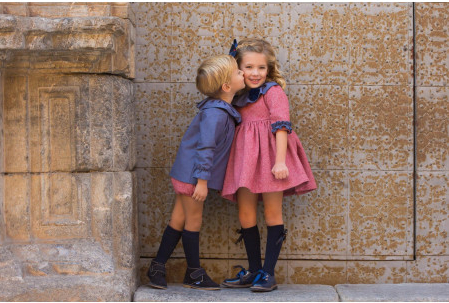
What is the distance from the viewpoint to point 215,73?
125 inches

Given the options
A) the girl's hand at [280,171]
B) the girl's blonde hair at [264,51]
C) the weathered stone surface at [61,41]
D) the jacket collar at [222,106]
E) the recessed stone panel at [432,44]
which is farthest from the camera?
the recessed stone panel at [432,44]

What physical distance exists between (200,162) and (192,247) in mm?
536

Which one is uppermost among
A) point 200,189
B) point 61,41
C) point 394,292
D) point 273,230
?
point 61,41

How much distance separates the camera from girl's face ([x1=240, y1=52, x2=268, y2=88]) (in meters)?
3.24

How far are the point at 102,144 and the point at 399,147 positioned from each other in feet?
6.01

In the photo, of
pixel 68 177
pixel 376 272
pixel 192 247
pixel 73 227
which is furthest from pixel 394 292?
pixel 68 177

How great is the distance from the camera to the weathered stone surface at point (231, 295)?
122 inches

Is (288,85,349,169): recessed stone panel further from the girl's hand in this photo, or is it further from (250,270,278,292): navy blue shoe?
(250,270,278,292): navy blue shoe

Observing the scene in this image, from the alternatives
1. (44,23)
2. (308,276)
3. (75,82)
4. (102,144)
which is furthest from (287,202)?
(44,23)

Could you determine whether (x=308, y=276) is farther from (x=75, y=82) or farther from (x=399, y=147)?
(x=75, y=82)

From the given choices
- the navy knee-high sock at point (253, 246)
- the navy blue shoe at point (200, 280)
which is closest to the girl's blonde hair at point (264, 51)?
the navy knee-high sock at point (253, 246)

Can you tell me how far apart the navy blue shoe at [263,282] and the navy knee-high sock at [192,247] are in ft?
1.20

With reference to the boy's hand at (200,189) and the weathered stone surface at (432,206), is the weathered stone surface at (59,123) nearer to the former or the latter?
the boy's hand at (200,189)

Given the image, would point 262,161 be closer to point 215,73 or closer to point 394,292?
point 215,73
